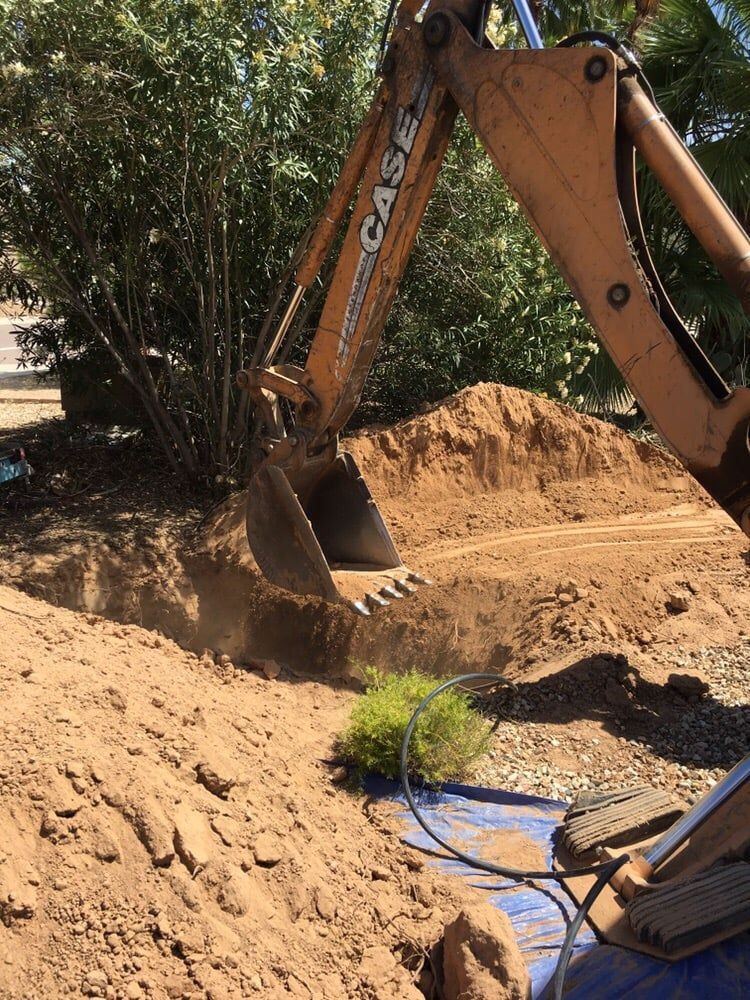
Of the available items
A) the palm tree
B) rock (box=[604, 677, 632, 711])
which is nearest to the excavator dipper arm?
rock (box=[604, 677, 632, 711])

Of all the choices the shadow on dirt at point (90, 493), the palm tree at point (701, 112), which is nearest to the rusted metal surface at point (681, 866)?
the shadow on dirt at point (90, 493)

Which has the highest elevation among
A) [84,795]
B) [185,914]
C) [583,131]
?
[583,131]

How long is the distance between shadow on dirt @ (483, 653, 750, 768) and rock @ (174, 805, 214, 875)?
7.43 feet

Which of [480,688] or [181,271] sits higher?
[181,271]

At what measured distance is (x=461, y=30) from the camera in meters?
4.62

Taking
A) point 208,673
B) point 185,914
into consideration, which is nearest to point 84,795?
point 185,914

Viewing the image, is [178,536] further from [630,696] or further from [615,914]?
[615,914]

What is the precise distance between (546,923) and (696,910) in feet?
2.17

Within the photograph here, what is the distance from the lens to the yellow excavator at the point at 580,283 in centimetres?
382

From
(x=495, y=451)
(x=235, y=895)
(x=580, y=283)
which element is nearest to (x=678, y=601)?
(x=495, y=451)

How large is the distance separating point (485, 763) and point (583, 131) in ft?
10.5

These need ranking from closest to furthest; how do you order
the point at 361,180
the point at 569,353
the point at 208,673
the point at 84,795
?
the point at 84,795 → the point at 361,180 → the point at 208,673 → the point at 569,353

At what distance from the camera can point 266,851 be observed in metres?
3.94

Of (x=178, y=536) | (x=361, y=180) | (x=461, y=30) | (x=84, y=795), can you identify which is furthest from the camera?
(x=178, y=536)
